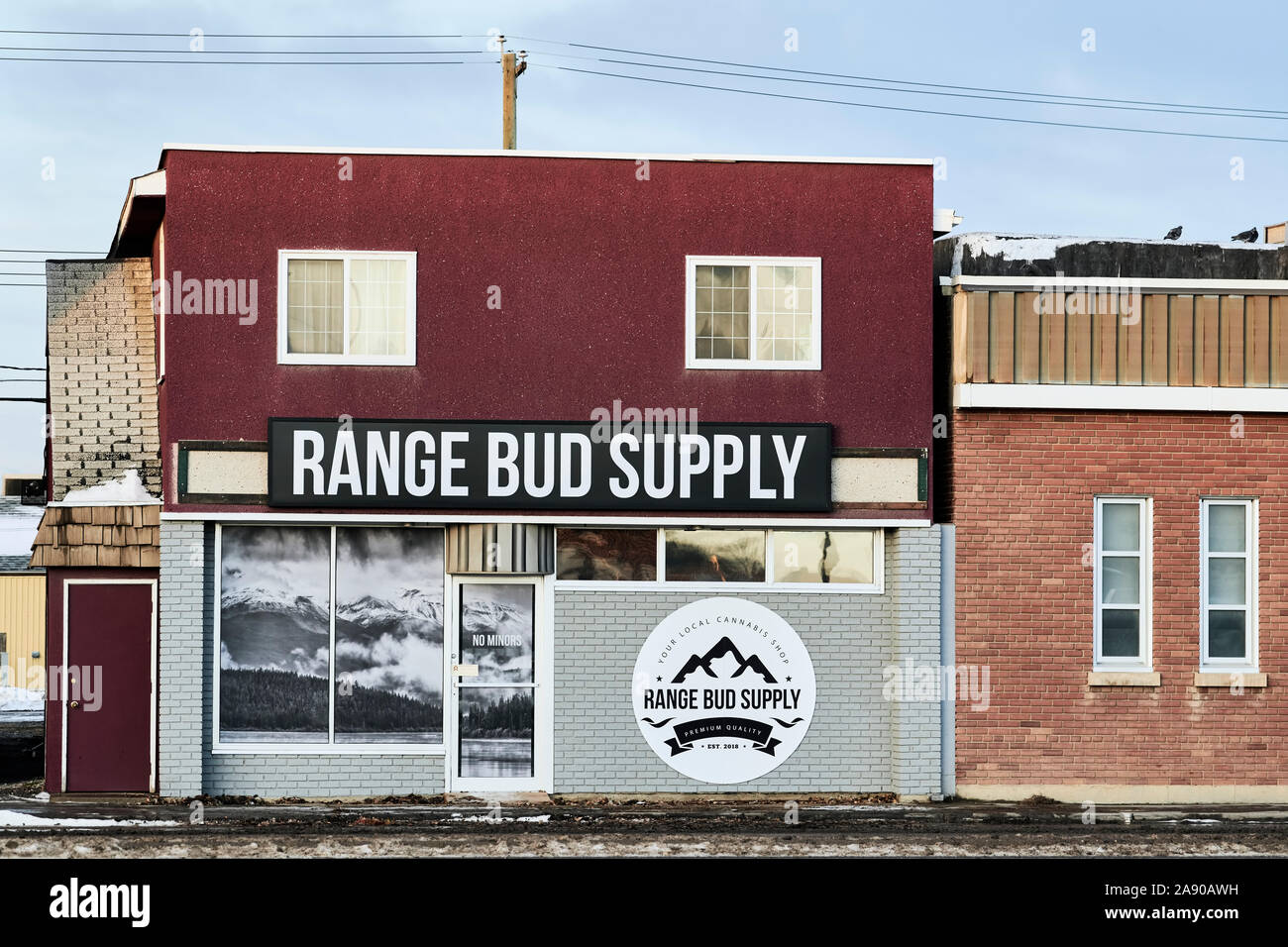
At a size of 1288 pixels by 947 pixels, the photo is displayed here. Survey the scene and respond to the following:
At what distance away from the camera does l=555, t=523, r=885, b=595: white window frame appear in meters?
17.6

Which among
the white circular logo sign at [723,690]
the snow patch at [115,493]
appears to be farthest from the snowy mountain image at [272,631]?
the white circular logo sign at [723,690]

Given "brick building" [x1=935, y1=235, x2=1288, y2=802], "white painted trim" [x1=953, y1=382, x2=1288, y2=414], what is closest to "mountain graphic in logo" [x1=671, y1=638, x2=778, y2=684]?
"brick building" [x1=935, y1=235, x2=1288, y2=802]

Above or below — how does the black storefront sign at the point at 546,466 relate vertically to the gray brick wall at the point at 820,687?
above

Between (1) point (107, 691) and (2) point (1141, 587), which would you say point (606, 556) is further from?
(2) point (1141, 587)

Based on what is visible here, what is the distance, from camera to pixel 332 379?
56.7 feet

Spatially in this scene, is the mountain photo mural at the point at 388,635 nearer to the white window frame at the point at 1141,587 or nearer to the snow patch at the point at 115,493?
the snow patch at the point at 115,493

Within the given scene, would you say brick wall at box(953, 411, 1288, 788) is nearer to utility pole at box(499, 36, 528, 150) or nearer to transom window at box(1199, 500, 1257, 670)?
transom window at box(1199, 500, 1257, 670)

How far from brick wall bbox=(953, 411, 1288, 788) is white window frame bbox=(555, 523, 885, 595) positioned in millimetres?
929

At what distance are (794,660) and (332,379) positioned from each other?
19.5ft

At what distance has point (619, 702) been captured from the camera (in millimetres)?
17531

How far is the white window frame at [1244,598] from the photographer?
1808 centimetres

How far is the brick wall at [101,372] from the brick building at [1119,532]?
30.5ft

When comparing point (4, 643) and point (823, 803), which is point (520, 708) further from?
point (4, 643)

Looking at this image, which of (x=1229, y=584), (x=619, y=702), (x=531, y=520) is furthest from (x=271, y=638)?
(x=1229, y=584)
